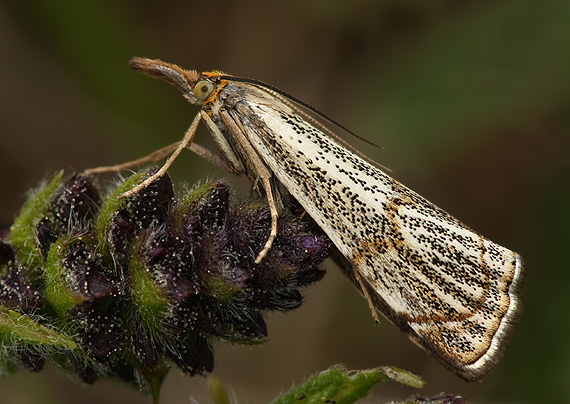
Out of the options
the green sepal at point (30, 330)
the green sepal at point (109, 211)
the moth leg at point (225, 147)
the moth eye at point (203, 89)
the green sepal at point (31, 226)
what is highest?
the moth eye at point (203, 89)

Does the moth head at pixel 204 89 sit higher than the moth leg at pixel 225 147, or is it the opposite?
the moth head at pixel 204 89

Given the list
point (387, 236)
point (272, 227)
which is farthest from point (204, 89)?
point (387, 236)

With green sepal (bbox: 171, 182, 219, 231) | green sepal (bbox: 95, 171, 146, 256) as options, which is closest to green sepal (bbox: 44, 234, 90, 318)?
green sepal (bbox: 95, 171, 146, 256)

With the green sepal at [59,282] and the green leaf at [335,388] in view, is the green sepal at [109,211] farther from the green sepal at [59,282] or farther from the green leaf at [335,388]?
the green leaf at [335,388]

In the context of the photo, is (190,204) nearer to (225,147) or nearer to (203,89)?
(225,147)

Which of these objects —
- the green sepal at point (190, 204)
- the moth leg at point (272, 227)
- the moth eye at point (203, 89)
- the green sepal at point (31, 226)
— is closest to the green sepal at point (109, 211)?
the green sepal at point (190, 204)

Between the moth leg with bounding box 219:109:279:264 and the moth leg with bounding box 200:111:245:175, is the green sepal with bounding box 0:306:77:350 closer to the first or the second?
the moth leg with bounding box 219:109:279:264
